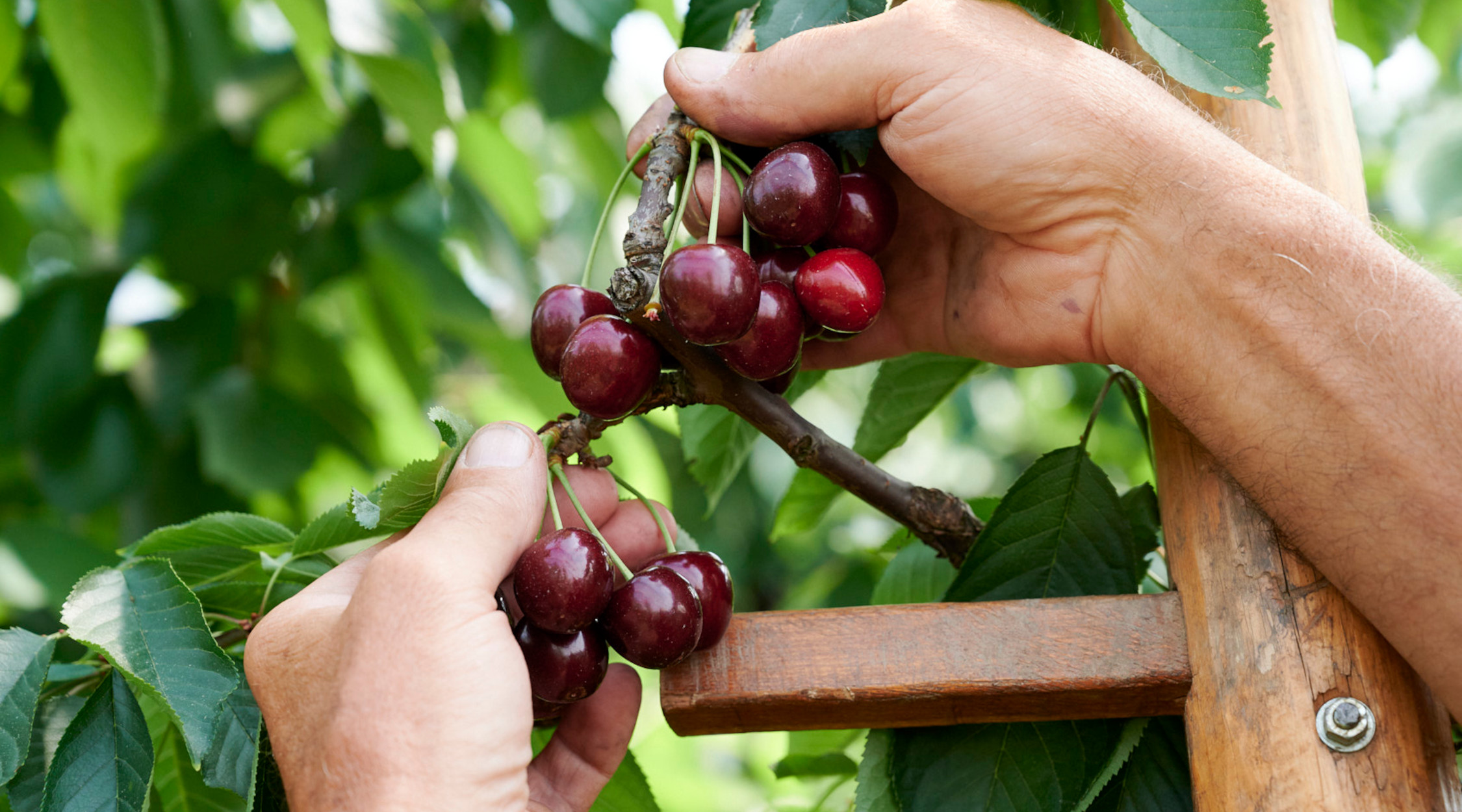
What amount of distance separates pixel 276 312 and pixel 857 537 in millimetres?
2284

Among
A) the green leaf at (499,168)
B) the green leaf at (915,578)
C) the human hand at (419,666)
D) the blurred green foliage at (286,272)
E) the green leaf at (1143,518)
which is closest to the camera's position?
the human hand at (419,666)

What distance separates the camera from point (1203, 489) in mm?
975

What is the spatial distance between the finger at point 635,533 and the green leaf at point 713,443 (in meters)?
0.20

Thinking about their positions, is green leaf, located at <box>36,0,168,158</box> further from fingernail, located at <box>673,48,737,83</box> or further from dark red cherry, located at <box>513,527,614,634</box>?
dark red cherry, located at <box>513,527,614,634</box>

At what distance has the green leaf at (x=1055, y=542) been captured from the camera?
3.67 ft

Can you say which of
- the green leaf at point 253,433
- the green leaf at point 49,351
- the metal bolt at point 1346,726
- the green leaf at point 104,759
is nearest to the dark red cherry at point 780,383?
the metal bolt at point 1346,726

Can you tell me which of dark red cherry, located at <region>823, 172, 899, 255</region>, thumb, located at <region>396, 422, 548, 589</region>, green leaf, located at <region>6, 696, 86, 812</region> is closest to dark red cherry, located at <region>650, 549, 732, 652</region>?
thumb, located at <region>396, 422, 548, 589</region>

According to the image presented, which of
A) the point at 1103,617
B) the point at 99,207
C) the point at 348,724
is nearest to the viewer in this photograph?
the point at 348,724

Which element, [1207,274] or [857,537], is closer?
[1207,274]

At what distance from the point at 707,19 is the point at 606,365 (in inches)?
22.2

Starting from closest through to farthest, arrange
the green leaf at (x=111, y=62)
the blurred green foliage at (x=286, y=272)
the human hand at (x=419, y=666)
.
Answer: the human hand at (x=419, y=666)
the green leaf at (x=111, y=62)
the blurred green foliage at (x=286, y=272)

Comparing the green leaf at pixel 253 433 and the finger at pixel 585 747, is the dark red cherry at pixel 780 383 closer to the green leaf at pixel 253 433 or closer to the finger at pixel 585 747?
the finger at pixel 585 747

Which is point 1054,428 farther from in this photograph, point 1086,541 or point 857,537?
point 1086,541

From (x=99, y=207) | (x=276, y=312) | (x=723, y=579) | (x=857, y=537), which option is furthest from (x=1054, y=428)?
(x=723, y=579)
